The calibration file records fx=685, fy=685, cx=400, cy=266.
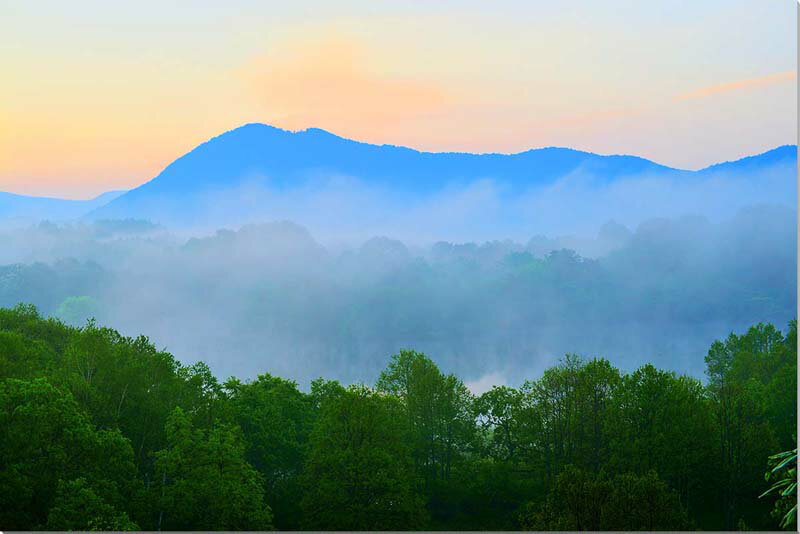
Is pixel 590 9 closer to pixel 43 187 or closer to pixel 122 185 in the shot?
pixel 122 185

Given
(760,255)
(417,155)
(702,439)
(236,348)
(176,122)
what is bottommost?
(702,439)

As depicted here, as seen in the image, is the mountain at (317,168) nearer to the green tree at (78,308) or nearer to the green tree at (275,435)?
the green tree at (275,435)

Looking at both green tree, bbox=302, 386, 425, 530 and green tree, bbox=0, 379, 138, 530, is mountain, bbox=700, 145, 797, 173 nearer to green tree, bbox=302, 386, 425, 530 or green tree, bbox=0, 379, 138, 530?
green tree, bbox=302, 386, 425, 530

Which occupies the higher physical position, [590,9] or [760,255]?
[590,9]

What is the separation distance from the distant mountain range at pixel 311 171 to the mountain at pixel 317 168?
69mm

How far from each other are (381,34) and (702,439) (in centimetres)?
1669

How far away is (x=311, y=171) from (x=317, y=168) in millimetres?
1139

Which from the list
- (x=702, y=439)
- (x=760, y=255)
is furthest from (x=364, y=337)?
(x=702, y=439)

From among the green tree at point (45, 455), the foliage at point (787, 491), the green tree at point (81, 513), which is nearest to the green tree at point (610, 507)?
the foliage at point (787, 491)

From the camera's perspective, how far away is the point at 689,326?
179ft

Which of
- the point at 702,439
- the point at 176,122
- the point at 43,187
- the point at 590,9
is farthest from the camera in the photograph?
the point at 43,187

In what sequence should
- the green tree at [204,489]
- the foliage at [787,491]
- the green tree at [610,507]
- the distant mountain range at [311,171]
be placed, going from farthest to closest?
the distant mountain range at [311,171], the green tree at [204,489], the green tree at [610,507], the foliage at [787,491]

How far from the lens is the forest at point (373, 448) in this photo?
618 inches

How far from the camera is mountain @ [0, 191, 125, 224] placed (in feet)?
111
